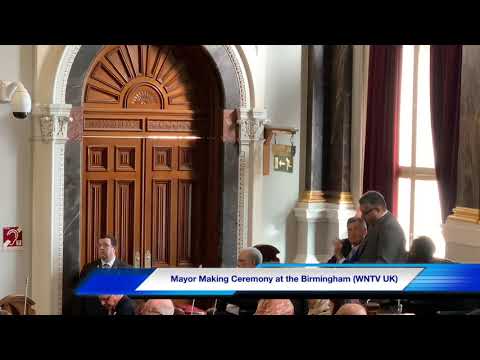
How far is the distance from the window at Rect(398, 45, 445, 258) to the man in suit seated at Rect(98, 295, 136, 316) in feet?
12.3

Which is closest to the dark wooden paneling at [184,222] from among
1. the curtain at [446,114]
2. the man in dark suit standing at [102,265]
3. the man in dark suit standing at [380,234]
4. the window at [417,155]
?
the man in dark suit standing at [102,265]

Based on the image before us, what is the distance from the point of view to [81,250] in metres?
9.32

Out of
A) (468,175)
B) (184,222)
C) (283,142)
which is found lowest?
(184,222)

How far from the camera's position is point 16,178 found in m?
8.92

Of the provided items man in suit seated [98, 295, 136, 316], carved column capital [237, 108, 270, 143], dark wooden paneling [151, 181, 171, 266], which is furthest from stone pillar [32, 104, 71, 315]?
man in suit seated [98, 295, 136, 316]

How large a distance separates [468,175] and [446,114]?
0.75 metres

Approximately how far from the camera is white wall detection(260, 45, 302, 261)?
10.1 meters

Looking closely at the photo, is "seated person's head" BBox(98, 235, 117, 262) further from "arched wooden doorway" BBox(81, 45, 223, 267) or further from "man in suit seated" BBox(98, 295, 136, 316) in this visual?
"man in suit seated" BBox(98, 295, 136, 316)

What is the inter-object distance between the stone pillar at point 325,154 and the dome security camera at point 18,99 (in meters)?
3.16

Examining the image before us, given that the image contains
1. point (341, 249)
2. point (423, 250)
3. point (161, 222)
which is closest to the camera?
point (423, 250)

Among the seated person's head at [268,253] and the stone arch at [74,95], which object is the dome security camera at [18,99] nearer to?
the stone arch at [74,95]

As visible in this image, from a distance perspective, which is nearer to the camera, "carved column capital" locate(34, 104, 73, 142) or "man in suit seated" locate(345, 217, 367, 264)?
"man in suit seated" locate(345, 217, 367, 264)

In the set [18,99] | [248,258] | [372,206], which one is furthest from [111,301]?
[18,99]

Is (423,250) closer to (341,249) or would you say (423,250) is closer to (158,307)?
(341,249)
